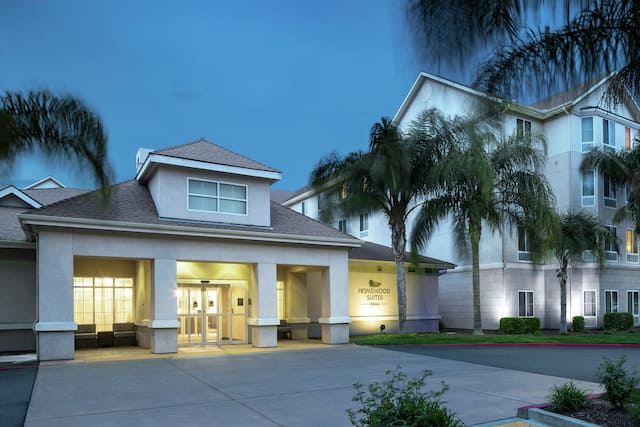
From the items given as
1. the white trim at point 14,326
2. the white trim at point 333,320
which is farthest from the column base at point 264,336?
the white trim at point 14,326

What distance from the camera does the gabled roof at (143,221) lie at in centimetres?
1633

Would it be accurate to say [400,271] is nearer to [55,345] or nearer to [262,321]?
[262,321]

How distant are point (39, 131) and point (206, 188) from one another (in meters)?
8.15

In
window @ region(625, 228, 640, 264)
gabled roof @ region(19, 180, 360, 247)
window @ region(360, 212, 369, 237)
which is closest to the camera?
gabled roof @ region(19, 180, 360, 247)

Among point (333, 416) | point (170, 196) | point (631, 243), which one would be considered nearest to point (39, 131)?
point (170, 196)

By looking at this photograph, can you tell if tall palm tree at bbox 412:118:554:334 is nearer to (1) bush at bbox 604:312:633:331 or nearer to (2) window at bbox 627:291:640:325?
(1) bush at bbox 604:312:633:331

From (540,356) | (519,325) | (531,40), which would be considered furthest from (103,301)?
(519,325)

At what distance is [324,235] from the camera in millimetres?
20922

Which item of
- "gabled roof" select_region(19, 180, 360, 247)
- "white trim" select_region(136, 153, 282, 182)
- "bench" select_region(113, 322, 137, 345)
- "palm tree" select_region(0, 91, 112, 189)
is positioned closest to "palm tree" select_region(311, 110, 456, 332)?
"gabled roof" select_region(19, 180, 360, 247)

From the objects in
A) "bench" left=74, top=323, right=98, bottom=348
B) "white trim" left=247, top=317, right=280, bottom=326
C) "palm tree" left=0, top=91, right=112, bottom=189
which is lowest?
"bench" left=74, top=323, right=98, bottom=348

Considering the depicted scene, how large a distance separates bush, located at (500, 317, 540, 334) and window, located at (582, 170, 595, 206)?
7864 mm

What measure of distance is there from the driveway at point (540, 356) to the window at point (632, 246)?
1541 centimetres

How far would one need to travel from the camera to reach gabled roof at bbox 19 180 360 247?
1633 centimetres

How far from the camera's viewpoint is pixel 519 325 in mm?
26641
